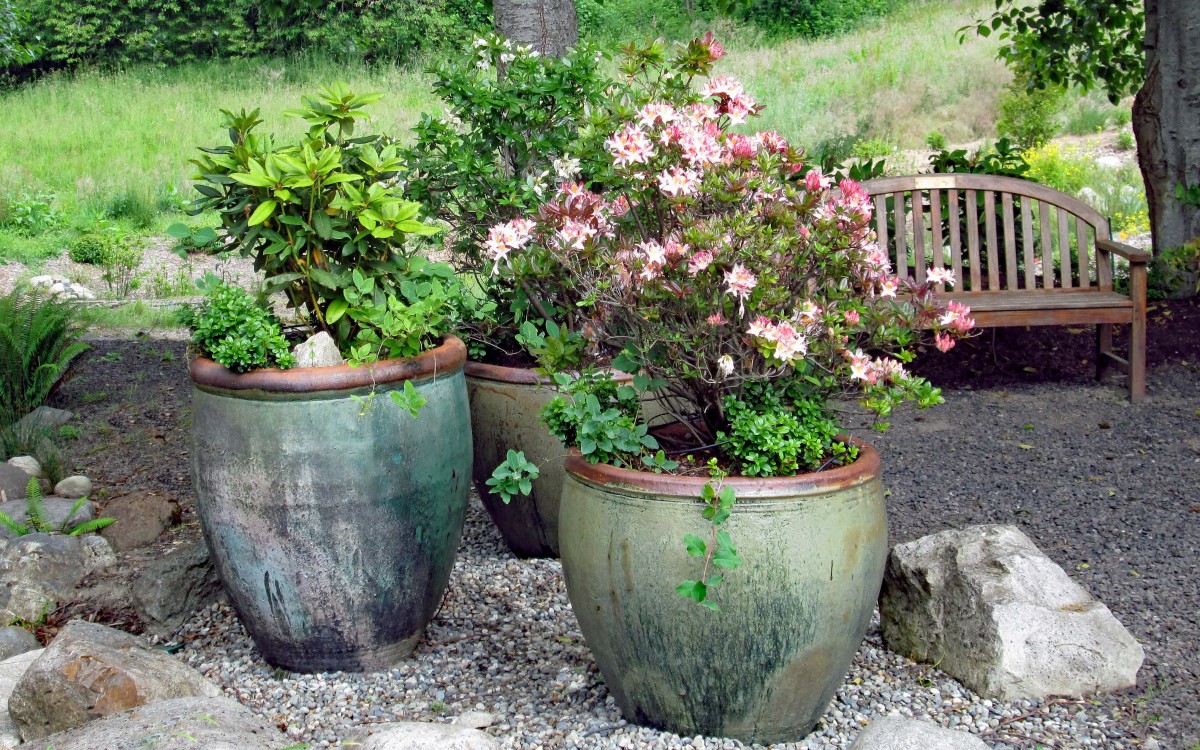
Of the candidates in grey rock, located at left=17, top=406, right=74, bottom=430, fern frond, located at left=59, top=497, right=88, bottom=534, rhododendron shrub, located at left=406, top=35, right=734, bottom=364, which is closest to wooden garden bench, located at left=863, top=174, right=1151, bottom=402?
rhododendron shrub, located at left=406, top=35, right=734, bottom=364

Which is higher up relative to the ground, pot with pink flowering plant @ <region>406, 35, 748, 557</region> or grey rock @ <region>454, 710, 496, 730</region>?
pot with pink flowering plant @ <region>406, 35, 748, 557</region>

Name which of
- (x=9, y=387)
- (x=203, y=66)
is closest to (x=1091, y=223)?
(x=9, y=387)

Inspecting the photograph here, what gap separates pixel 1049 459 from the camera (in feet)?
15.5

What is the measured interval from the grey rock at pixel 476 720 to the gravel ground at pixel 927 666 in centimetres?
3

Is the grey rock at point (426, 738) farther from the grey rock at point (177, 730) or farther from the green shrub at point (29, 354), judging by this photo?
the green shrub at point (29, 354)

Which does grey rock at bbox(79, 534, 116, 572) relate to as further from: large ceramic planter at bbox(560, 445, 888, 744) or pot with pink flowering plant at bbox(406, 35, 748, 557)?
large ceramic planter at bbox(560, 445, 888, 744)

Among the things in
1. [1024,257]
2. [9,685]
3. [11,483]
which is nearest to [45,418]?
[11,483]

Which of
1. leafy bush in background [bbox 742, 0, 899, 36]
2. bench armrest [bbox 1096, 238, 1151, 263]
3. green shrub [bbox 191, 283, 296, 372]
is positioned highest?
leafy bush in background [bbox 742, 0, 899, 36]

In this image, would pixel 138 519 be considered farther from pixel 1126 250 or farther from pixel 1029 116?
pixel 1029 116

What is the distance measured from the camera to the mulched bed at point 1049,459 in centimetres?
329

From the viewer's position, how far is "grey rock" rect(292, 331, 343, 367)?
2871 mm

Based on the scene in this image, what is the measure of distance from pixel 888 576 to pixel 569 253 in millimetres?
1411

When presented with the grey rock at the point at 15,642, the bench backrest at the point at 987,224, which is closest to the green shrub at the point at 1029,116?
the bench backrest at the point at 987,224

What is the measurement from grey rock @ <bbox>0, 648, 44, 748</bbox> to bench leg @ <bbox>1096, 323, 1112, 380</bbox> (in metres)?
5.30
